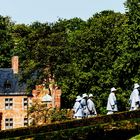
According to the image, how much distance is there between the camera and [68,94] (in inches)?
2847

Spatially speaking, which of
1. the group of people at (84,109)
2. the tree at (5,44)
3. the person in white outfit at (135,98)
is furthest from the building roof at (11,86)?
the person in white outfit at (135,98)

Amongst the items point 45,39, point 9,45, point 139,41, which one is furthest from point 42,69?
point 9,45

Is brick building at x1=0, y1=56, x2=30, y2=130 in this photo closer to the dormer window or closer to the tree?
the dormer window

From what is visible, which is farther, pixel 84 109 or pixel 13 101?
pixel 13 101

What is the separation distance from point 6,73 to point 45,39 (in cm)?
1257

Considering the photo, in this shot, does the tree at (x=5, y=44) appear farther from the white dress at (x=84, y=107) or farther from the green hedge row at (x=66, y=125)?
the green hedge row at (x=66, y=125)

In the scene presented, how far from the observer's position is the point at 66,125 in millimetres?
29219

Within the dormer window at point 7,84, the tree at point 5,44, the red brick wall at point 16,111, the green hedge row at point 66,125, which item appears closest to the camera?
the green hedge row at point 66,125

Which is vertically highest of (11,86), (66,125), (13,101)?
(11,86)

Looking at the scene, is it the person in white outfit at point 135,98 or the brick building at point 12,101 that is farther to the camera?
the brick building at point 12,101

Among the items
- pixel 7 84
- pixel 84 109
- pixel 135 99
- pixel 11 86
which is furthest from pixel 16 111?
pixel 135 99

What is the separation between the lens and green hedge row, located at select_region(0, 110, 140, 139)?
28.7 m

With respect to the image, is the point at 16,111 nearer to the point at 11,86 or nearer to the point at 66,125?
the point at 11,86

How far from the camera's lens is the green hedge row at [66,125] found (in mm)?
28703
